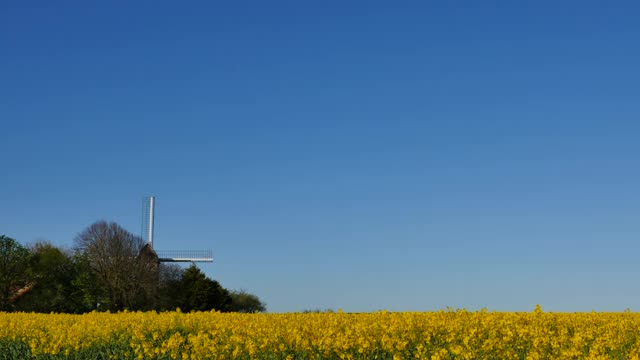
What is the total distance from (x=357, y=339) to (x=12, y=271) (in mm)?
58217

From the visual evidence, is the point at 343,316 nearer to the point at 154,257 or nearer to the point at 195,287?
the point at 195,287

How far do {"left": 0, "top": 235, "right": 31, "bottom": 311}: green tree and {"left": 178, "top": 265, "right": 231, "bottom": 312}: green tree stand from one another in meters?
13.5

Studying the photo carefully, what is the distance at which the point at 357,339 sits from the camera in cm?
1253

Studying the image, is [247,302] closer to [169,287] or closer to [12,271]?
[169,287]

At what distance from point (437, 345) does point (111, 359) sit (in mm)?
6363

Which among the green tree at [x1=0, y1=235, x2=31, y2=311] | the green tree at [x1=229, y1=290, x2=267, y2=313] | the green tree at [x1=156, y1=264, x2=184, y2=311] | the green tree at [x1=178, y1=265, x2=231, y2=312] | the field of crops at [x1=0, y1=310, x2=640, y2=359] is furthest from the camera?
the green tree at [x1=229, y1=290, x2=267, y2=313]

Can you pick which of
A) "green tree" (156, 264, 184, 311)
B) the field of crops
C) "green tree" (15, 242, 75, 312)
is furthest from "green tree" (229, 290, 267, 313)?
the field of crops

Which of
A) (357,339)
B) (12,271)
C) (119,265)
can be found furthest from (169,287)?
(357,339)

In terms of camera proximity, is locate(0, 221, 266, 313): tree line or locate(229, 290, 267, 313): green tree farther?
locate(229, 290, 267, 313): green tree

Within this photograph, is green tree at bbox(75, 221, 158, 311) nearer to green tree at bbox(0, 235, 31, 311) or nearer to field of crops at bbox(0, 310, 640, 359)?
green tree at bbox(0, 235, 31, 311)

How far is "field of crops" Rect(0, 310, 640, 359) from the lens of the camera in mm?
12414

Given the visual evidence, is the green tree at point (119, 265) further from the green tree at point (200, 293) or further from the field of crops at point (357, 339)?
the field of crops at point (357, 339)

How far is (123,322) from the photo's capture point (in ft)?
67.0

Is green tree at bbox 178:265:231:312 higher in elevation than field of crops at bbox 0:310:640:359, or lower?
higher
